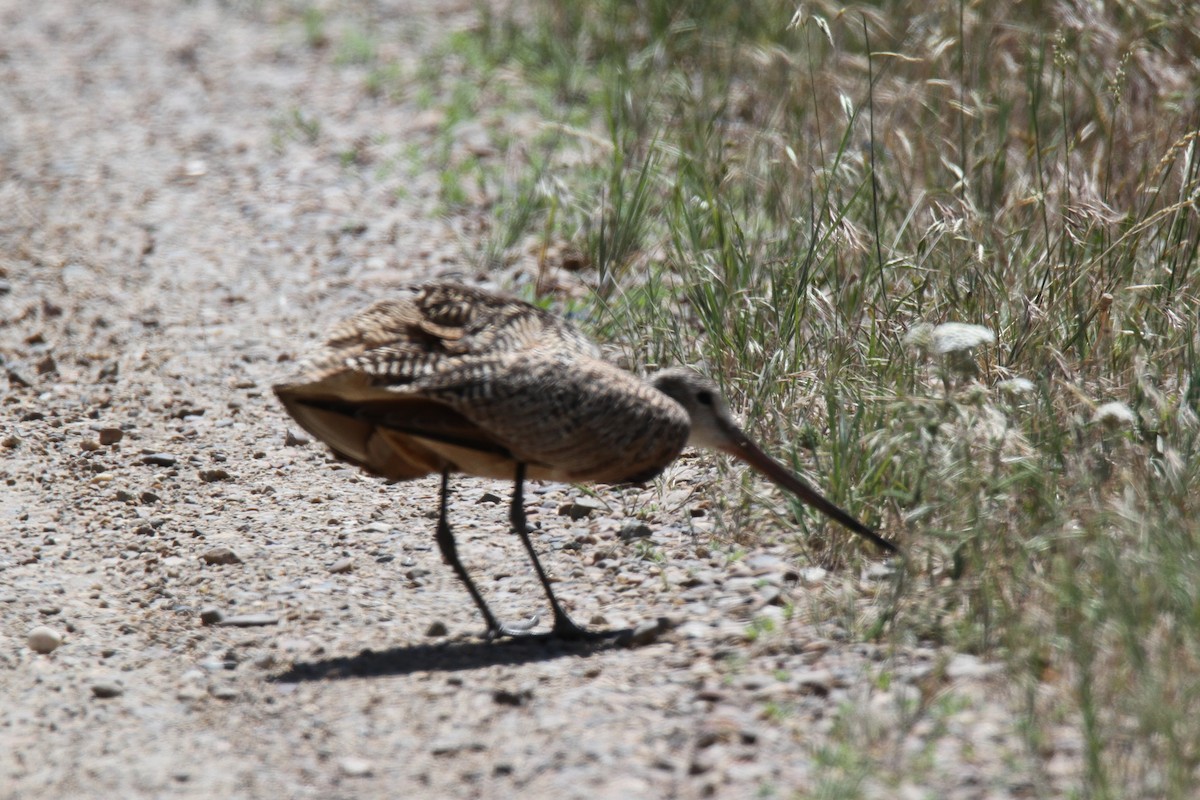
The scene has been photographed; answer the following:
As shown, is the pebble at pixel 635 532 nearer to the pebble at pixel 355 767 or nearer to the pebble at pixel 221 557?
the pebble at pixel 221 557

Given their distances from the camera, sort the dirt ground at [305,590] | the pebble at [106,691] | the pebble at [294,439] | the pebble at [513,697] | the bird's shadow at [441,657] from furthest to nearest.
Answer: the pebble at [294,439]
the bird's shadow at [441,657]
the pebble at [106,691]
the pebble at [513,697]
the dirt ground at [305,590]

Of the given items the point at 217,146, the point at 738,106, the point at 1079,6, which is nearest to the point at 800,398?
the point at 1079,6

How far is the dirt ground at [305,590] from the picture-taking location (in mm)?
3639

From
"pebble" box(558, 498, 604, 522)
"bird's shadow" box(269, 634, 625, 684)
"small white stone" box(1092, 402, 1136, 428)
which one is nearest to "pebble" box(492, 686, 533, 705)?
"bird's shadow" box(269, 634, 625, 684)

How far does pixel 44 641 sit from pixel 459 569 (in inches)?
48.5

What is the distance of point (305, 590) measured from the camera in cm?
475

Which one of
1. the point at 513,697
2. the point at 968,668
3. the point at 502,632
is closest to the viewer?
the point at 968,668

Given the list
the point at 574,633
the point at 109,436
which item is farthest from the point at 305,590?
the point at 109,436

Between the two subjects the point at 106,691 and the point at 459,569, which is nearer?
the point at 106,691

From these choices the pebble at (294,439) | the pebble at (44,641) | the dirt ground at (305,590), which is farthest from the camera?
the pebble at (294,439)

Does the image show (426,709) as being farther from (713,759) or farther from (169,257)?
(169,257)

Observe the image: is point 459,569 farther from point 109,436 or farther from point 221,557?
point 109,436

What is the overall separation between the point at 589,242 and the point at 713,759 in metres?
3.69

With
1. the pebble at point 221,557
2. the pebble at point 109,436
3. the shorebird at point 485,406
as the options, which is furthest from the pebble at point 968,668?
the pebble at point 109,436
